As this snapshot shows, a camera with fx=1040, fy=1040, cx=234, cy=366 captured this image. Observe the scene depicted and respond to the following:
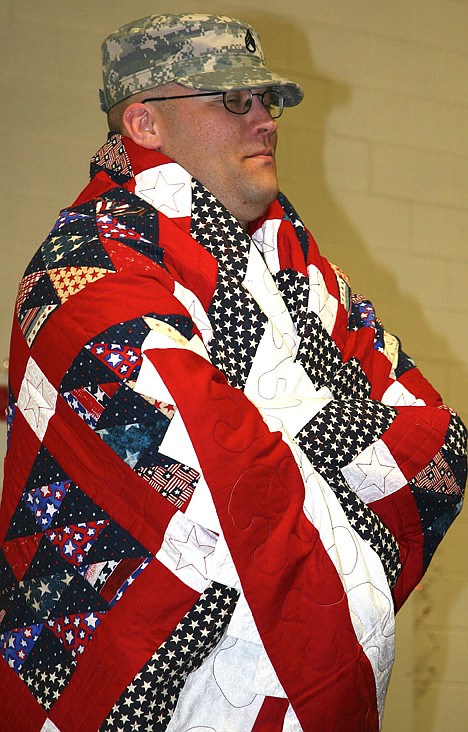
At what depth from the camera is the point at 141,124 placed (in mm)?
1831

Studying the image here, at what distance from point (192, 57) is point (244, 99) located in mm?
116

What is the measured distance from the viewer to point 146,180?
170cm

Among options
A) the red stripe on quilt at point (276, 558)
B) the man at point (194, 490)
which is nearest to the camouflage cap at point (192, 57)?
the man at point (194, 490)

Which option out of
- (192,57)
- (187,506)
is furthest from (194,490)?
(192,57)

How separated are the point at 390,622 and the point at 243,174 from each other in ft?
2.58

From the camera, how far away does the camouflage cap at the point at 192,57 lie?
5.89ft

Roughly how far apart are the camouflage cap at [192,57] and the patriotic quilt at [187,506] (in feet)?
1.15

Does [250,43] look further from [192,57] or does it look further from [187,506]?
[187,506]

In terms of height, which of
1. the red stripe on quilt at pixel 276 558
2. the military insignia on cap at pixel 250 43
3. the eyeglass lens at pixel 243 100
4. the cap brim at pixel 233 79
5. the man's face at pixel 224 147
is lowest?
the red stripe on quilt at pixel 276 558

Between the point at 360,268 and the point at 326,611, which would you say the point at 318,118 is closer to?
the point at 360,268

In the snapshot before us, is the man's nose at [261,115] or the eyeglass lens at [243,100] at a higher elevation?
the eyeglass lens at [243,100]

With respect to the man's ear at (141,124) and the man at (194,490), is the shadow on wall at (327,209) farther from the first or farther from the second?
the man at (194,490)

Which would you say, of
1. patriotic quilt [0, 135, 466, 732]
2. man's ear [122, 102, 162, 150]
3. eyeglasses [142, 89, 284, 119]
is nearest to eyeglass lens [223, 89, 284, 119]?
eyeglasses [142, 89, 284, 119]

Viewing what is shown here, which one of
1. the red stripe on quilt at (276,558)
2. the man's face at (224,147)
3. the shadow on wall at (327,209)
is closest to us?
the red stripe on quilt at (276,558)
